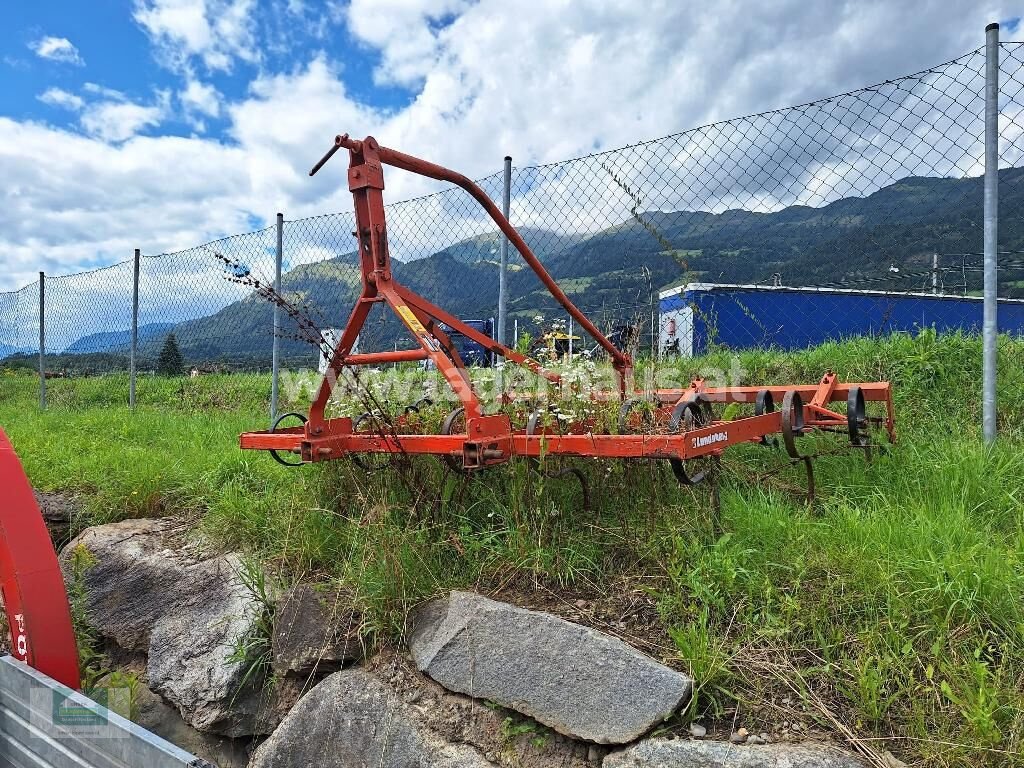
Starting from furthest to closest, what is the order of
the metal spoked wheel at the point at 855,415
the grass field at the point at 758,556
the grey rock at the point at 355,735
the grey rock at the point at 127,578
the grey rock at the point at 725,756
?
1. the grey rock at the point at 127,578
2. the metal spoked wheel at the point at 855,415
3. the grey rock at the point at 355,735
4. the grass field at the point at 758,556
5. the grey rock at the point at 725,756

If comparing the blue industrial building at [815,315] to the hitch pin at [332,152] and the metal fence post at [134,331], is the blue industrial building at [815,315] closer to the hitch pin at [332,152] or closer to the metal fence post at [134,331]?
the hitch pin at [332,152]

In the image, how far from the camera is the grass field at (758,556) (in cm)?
197

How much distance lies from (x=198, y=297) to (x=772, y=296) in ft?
22.1

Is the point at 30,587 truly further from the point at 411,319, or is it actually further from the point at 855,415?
the point at 855,415

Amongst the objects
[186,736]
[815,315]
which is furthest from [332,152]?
[815,315]

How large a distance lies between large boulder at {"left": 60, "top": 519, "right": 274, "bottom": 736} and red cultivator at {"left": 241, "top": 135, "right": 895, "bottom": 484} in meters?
0.74

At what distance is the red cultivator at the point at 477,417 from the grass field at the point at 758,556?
7.8 inches

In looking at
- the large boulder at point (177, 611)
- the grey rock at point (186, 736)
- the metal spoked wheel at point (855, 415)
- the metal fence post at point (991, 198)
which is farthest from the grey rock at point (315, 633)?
the metal fence post at point (991, 198)

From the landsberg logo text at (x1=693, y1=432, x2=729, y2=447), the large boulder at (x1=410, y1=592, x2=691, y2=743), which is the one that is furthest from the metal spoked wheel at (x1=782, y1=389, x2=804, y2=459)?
the large boulder at (x1=410, y1=592, x2=691, y2=743)

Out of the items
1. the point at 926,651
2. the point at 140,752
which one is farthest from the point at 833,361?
the point at 140,752

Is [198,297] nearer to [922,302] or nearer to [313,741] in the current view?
[313,741]

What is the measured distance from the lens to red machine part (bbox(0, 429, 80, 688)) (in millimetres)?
2447

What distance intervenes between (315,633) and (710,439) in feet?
5.50

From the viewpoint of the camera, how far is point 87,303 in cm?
998
